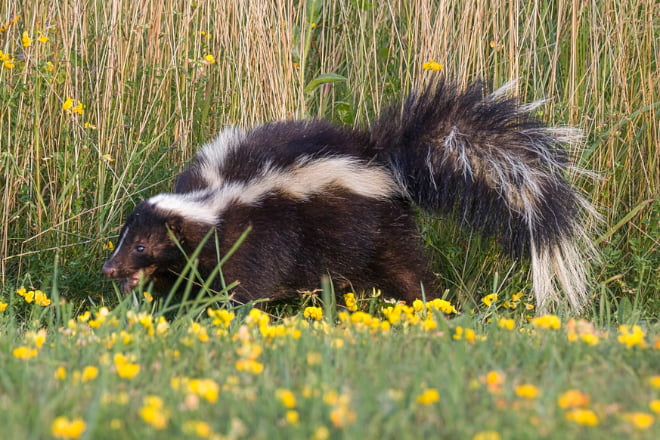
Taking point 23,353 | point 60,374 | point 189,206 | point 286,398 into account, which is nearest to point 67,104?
point 189,206

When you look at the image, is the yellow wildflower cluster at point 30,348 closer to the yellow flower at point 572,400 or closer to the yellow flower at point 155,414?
the yellow flower at point 155,414

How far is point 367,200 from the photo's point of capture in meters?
4.93

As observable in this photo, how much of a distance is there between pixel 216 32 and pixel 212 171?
1141 mm

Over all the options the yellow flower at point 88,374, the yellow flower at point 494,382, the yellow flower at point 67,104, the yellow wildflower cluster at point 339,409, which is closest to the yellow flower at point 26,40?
the yellow flower at point 67,104

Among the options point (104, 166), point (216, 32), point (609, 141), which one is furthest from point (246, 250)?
point (609, 141)

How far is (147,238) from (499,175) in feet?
6.22

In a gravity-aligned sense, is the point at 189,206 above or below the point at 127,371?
below

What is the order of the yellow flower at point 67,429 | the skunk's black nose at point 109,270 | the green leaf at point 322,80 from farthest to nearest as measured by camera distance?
1. the green leaf at point 322,80
2. the skunk's black nose at point 109,270
3. the yellow flower at point 67,429

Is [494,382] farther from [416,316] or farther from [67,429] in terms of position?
[416,316]

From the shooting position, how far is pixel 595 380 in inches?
96.7

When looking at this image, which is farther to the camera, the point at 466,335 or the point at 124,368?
the point at 466,335

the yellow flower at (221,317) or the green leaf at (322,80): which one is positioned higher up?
the green leaf at (322,80)

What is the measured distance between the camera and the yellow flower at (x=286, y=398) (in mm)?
2100

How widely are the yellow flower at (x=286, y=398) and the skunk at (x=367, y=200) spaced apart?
8.38 ft
